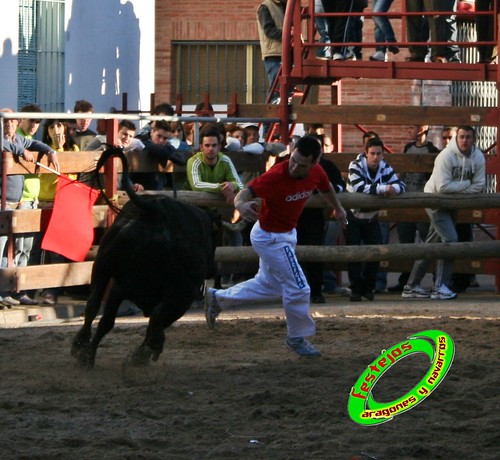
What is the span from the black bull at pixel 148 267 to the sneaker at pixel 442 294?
527cm

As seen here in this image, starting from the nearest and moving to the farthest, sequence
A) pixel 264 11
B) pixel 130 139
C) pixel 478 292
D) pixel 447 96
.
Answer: pixel 130 139 < pixel 478 292 < pixel 264 11 < pixel 447 96

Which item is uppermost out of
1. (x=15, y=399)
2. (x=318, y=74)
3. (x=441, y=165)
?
(x=318, y=74)

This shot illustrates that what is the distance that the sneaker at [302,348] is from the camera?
992 centimetres

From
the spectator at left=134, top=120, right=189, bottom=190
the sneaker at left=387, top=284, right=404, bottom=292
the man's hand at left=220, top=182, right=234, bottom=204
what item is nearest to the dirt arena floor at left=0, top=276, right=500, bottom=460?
the man's hand at left=220, top=182, right=234, bottom=204

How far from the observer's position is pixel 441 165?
13883 mm

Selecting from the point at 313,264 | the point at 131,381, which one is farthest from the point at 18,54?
the point at 131,381

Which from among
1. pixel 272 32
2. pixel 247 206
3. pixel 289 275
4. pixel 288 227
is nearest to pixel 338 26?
pixel 272 32

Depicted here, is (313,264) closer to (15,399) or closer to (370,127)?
(15,399)

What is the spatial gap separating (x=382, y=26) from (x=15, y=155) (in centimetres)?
556

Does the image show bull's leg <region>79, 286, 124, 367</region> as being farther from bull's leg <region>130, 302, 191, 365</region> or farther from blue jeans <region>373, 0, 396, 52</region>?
blue jeans <region>373, 0, 396, 52</region>

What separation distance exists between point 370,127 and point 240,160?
262 inches

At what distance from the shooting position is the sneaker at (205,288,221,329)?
11.1 m

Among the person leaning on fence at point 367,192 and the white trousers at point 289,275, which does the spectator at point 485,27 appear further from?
the white trousers at point 289,275

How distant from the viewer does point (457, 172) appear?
547 inches
